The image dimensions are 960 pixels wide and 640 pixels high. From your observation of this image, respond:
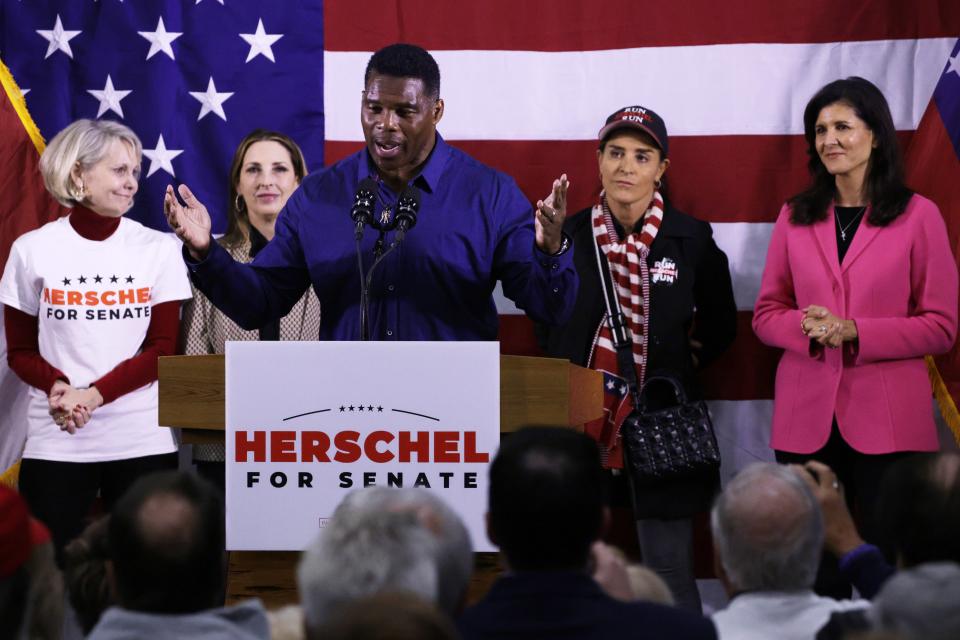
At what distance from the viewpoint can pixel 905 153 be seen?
523cm

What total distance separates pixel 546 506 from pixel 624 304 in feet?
9.70

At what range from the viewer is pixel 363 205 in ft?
10.2

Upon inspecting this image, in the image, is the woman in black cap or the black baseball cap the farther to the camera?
the black baseball cap

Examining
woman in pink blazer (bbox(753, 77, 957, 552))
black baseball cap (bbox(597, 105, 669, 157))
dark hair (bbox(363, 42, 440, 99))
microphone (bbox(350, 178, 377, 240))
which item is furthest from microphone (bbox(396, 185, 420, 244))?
black baseball cap (bbox(597, 105, 669, 157))

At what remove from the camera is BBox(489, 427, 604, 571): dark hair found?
200 cm

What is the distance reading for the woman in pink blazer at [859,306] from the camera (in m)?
4.52

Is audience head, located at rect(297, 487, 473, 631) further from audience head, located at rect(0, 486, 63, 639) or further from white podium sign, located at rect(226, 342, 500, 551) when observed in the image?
white podium sign, located at rect(226, 342, 500, 551)

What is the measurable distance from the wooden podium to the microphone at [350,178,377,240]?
0.44m

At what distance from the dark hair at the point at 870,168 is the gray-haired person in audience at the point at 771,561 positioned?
266cm

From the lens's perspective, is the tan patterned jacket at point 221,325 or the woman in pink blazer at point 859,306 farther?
the tan patterned jacket at point 221,325

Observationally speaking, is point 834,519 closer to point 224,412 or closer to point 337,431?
point 337,431

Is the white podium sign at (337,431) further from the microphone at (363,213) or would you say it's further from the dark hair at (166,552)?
the dark hair at (166,552)

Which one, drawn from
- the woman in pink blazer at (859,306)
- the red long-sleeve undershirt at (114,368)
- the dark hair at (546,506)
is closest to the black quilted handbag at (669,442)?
the woman in pink blazer at (859,306)

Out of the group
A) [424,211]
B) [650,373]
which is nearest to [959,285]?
[650,373]
